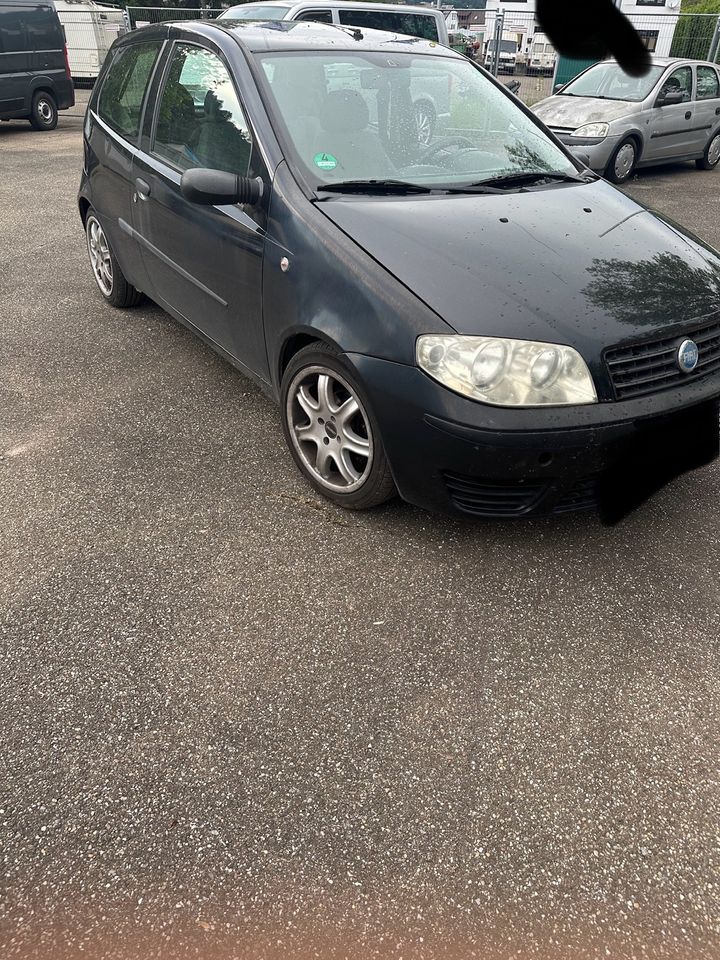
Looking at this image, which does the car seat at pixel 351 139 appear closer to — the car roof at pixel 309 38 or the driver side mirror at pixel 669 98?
the car roof at pixel 309 38

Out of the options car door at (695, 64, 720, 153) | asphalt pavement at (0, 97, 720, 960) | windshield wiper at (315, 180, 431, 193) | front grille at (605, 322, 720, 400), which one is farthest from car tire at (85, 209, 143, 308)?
car door at (695, 64, 720, 153)

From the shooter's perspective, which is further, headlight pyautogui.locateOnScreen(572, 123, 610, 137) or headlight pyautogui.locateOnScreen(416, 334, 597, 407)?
headlight pyautogui.locateOnScreen(572, 123, 610, 137)

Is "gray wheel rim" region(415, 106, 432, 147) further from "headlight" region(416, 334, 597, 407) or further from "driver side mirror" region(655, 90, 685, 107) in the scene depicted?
"driver side mirror" region(655, 90, 685, 107)

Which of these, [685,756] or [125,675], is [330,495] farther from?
[685,756]

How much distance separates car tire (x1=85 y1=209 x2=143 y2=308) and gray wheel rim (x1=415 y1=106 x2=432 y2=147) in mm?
2189

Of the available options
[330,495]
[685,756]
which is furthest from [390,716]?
[330,495]

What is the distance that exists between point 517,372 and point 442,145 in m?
1.47

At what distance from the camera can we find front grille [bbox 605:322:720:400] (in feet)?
7.82

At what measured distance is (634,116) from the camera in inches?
351

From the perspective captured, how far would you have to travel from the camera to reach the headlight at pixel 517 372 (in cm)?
233

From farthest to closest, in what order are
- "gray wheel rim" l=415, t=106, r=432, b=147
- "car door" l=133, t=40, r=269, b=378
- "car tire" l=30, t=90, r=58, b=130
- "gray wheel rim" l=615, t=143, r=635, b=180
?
"car tire" l=30, t=90, r=58, b=130 → "gray wheel rim" l=615, t=143, r=635, b=180 → "gray wheel rim" l=415, t=106, r=432, b=147 → "car door" l=133, t=40, r=269, b=378

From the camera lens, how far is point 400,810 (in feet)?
6.10

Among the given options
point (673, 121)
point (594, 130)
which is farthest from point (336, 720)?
point (673, 121)

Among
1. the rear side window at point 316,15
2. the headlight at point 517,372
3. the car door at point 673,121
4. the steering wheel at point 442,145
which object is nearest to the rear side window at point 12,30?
the rear side window at point 316,15
